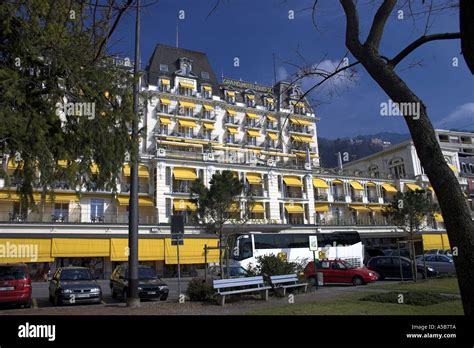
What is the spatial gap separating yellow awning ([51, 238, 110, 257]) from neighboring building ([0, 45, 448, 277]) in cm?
9

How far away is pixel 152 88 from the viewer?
187 ft

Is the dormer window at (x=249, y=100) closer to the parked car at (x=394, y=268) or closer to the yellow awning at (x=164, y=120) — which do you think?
the yellow awning at (x=164, y=120)

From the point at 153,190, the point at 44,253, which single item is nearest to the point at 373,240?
the point at 153,190

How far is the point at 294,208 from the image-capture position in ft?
180

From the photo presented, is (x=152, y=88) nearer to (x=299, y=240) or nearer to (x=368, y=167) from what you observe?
(x=299, y=240)

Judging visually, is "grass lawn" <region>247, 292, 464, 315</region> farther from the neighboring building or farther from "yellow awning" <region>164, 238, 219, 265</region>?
"yellow awning" <region>164, 238, 219, 265</region>

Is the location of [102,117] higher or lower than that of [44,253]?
higher

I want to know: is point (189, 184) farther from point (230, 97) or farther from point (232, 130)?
point (230, 97)

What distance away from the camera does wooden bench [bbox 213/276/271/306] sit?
15164 millimetres

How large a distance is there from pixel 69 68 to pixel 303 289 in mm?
13380

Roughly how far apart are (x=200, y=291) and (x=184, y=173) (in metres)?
32.2

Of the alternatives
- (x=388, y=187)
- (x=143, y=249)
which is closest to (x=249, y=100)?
(x=388, y=187)

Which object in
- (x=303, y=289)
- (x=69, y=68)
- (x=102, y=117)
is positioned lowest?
(x=303, y=289)

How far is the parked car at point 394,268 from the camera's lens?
27.6 meters
